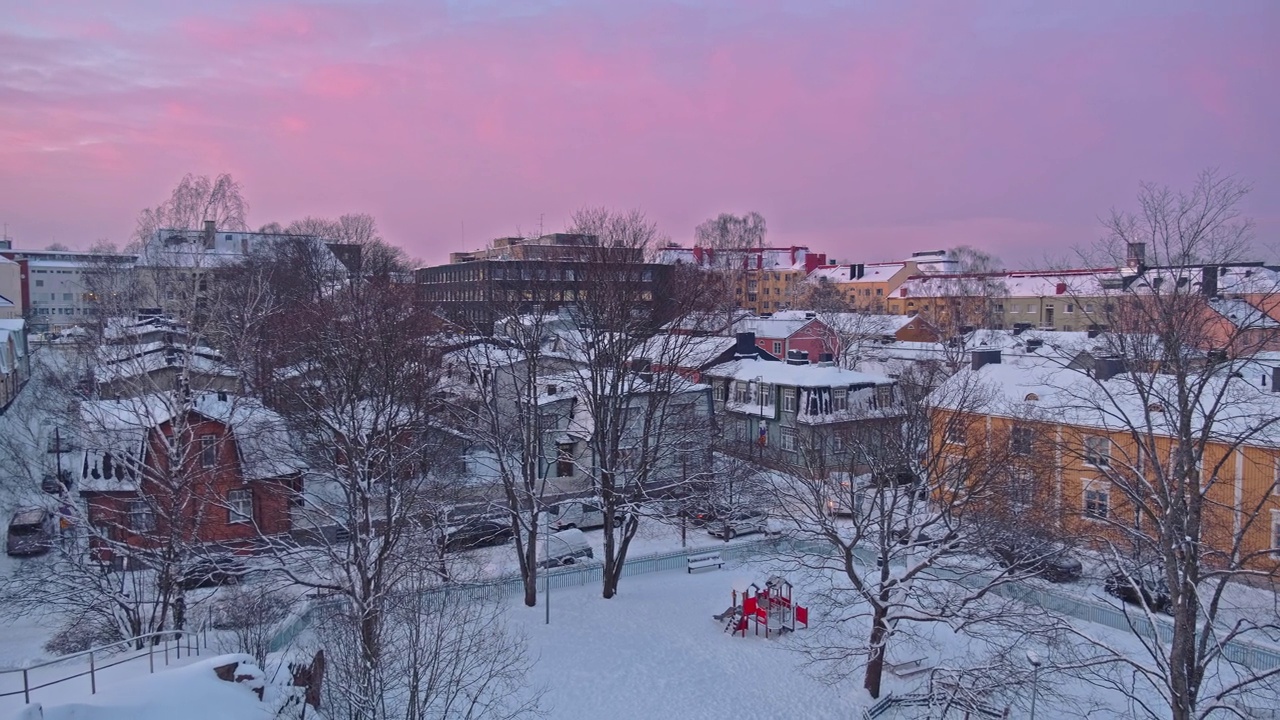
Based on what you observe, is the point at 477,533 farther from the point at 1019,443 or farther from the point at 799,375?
the point at 1019,443

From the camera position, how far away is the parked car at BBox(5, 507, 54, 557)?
1828 centimetres

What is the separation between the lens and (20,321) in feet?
138

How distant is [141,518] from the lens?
17422mm

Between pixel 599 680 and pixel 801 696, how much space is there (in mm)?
3393

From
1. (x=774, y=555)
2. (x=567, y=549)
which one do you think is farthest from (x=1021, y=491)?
(x=567, y=549)

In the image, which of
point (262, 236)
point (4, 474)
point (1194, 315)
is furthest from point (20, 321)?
point (1194, 315)

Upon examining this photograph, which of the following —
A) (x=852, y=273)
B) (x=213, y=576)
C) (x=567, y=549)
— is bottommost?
(x=567, y=549)

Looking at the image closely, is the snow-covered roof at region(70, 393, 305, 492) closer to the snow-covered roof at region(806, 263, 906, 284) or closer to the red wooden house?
A: the red wooden house

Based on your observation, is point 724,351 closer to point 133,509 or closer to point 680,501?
point 680,501

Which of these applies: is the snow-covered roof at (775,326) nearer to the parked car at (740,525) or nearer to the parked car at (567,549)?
the parked car at (740,525)

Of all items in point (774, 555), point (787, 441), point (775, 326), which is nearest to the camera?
point (774, 555)

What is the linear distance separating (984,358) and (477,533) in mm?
17306

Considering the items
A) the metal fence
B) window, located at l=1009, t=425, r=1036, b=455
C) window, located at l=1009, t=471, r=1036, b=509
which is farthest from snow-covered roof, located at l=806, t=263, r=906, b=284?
the metal fence

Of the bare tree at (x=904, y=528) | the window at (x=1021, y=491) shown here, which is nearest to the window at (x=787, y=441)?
the bare tree at (x=904, y=528)
